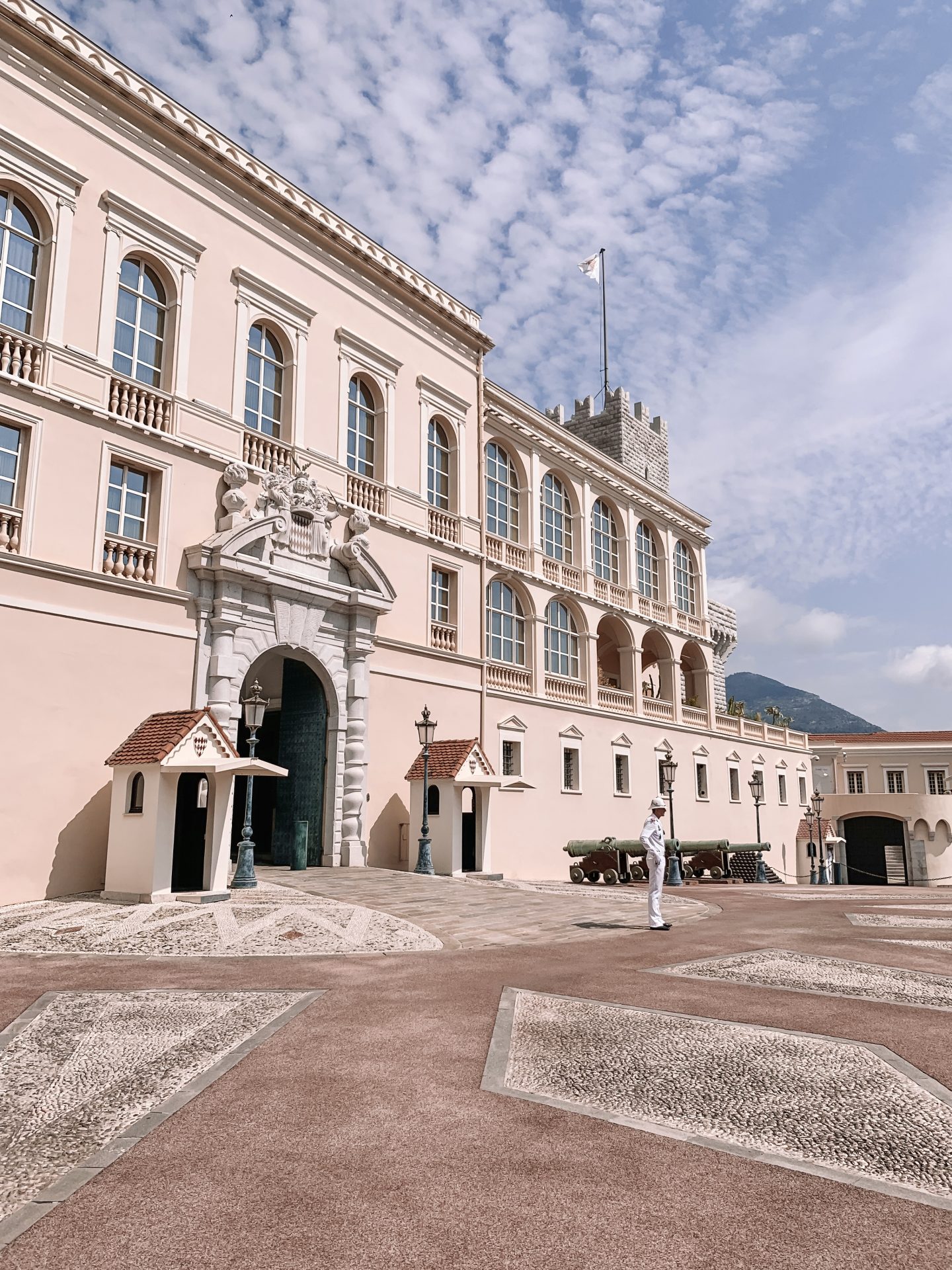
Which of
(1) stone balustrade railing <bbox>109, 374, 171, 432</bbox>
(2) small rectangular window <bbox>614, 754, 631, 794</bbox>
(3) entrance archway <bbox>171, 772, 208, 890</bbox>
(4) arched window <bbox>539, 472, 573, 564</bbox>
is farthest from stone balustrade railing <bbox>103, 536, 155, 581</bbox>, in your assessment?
(2) small rectangular window <bbox>614, 754, 631, 794</bbox>

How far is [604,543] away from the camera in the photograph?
32.5m

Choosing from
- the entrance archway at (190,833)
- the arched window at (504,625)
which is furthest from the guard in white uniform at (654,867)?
the arched window at (504,625)

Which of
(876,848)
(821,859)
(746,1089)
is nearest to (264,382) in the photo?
(746,1089)

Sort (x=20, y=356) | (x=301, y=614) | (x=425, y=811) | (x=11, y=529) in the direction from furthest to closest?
(x=425, y=811) → (x=301, y=614) → (x=20, y=356) → (x=11, y=529)

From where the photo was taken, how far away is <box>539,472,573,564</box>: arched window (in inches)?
1157

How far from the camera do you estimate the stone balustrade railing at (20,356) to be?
598 inches

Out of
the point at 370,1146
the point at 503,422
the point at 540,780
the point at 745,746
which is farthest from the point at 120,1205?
the point at 745,746

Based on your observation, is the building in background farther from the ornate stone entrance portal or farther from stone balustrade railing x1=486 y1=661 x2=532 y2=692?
the ornate stone entrance portal

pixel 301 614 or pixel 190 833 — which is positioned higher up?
pixel 301 614

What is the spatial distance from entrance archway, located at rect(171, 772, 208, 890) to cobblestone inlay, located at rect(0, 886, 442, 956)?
0.89 meters

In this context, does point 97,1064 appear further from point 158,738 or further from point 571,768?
point 571,768

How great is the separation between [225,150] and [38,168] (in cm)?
463

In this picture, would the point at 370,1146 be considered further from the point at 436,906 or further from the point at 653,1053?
the point at 436,906

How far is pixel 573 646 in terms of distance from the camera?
3009 centimetres
